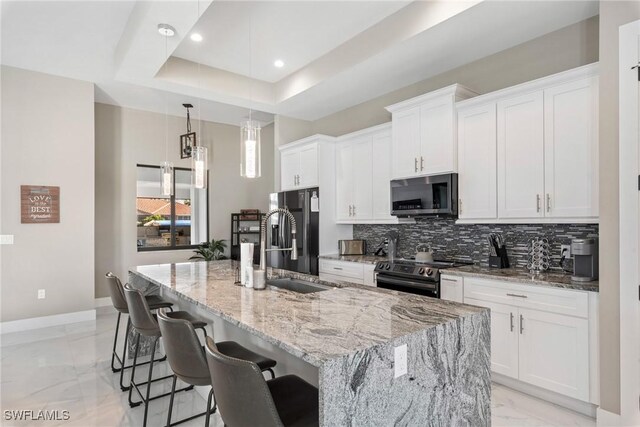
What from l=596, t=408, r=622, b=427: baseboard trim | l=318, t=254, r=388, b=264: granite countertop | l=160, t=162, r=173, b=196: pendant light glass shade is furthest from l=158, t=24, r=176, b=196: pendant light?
l=596, t=408, r=622, b=427: baseboard trim

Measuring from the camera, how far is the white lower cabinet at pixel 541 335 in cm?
247

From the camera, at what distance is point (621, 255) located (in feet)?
7.43

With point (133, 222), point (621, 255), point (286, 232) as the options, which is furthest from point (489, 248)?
point (133, 222)

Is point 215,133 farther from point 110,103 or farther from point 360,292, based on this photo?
point 360,292

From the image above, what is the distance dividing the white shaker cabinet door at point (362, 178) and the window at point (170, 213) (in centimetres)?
Answer: 333

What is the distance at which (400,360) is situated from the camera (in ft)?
4.48

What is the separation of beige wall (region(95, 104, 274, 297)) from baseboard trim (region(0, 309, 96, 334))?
76 centimetres

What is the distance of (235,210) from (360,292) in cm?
527

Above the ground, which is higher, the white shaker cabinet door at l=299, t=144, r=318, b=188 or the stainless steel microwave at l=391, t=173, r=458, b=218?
the white shaker cabinet door at l=299, t=144, r=318, b=188

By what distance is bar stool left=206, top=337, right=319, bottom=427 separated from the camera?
1.21 m

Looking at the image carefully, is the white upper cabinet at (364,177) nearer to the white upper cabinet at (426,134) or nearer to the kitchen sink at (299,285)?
the white upper cabinet at (426,134)

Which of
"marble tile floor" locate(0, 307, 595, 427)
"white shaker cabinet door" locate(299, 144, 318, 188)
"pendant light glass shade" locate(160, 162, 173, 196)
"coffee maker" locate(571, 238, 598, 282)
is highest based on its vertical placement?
"white shaker cabinet door" locate(299, 144, 318, 188)

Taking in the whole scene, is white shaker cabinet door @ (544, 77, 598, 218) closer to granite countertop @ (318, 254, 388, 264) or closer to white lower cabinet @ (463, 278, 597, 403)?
white lower cabinet @ (463, 278, 597, 403)

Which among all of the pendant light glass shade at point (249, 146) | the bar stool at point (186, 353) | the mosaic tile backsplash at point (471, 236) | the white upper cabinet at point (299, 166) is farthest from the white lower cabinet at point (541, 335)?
the white upper cabinet at point (299, 166)
